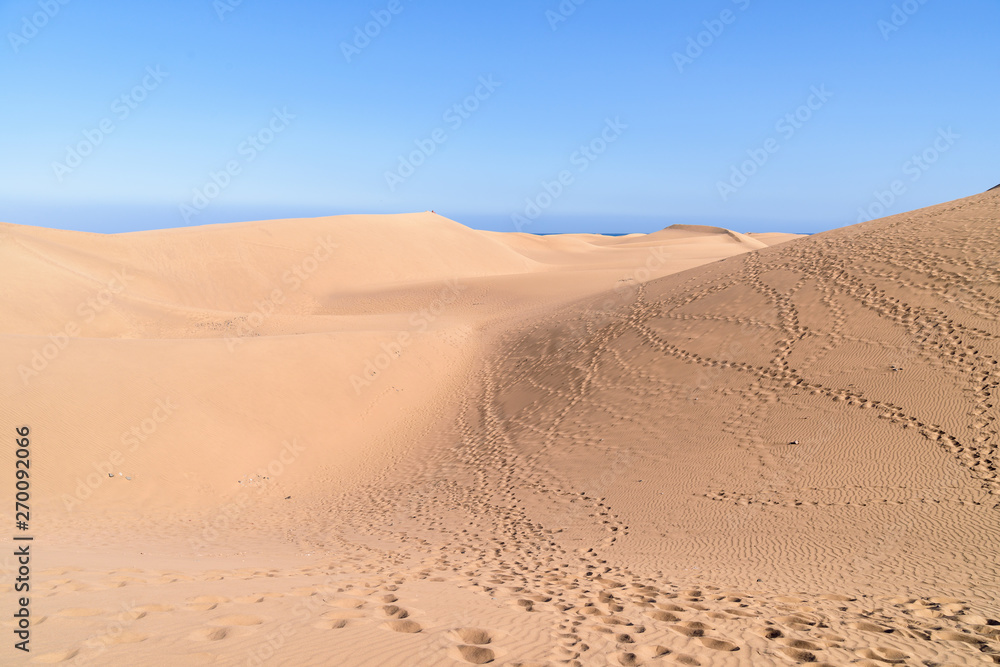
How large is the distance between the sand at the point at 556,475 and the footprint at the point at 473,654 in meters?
0.02

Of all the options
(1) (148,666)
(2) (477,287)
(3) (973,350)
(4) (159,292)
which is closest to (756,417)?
(3) (973,350)

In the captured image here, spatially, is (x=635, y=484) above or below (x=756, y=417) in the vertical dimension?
below

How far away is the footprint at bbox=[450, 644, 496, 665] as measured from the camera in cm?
404

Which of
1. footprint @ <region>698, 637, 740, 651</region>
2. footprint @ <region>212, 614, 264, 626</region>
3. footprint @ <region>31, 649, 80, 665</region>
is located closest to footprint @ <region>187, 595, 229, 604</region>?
footprint @ <region>212, 614, 264, 626</region>

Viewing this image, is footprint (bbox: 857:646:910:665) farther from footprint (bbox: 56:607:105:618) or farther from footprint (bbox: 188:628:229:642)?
footprint (bbox: 56:607:105:618)

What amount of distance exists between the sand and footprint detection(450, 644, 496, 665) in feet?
0.06

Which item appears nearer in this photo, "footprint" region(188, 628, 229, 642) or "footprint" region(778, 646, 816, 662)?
"footprint" region(188, 628, 229, 642)

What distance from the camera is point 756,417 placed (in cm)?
1011

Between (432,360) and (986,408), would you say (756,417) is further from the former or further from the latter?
(432,360)

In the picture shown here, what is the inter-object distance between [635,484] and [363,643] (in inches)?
244

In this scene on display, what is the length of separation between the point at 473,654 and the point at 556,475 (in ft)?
20.7

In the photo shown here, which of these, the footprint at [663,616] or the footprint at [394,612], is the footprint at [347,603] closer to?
the footprint at [394,612]

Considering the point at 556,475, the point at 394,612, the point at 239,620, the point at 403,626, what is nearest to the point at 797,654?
the point at 403,626

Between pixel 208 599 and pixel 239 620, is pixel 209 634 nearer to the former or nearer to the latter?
pixel 239 620
